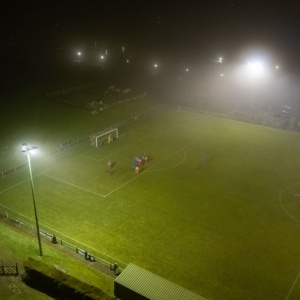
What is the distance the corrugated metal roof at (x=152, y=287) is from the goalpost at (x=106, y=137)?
3345cm

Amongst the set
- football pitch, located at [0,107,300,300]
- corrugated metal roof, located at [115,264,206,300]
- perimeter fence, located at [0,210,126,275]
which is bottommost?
football pitch, located at [0,107,300,300]

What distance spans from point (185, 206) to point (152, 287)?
1655 centimetres

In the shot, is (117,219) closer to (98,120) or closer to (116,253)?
(116,253)

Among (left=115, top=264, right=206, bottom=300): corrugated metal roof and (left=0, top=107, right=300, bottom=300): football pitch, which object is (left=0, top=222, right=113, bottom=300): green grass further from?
(left=115, top=264, right=206, bottom=300): corrugated metal roof

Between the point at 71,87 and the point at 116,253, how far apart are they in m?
70.0

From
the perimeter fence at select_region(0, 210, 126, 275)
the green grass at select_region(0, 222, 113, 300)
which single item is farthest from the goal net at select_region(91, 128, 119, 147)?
the green grass at select_region(0, 222, 113, 300)

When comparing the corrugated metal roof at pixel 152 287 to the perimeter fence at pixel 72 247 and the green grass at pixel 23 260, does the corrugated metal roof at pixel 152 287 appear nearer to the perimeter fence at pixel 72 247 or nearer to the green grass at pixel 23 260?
the green grass at pixel 23 260

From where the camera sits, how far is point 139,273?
935 inches

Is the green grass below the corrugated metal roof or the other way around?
below

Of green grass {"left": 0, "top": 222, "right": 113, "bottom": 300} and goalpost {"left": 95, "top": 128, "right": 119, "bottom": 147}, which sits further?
goalpost {"left": 95, "top": 128, "right": 119, "bottom": 147}

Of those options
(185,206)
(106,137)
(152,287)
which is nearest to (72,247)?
(152,287)

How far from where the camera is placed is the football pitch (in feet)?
94.5

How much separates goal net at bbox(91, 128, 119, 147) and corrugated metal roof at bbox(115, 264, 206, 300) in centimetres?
3345

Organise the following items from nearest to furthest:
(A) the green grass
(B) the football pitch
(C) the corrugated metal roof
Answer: (C) the corrugated metal roof
(A) the green grass
(B) the football pitch
